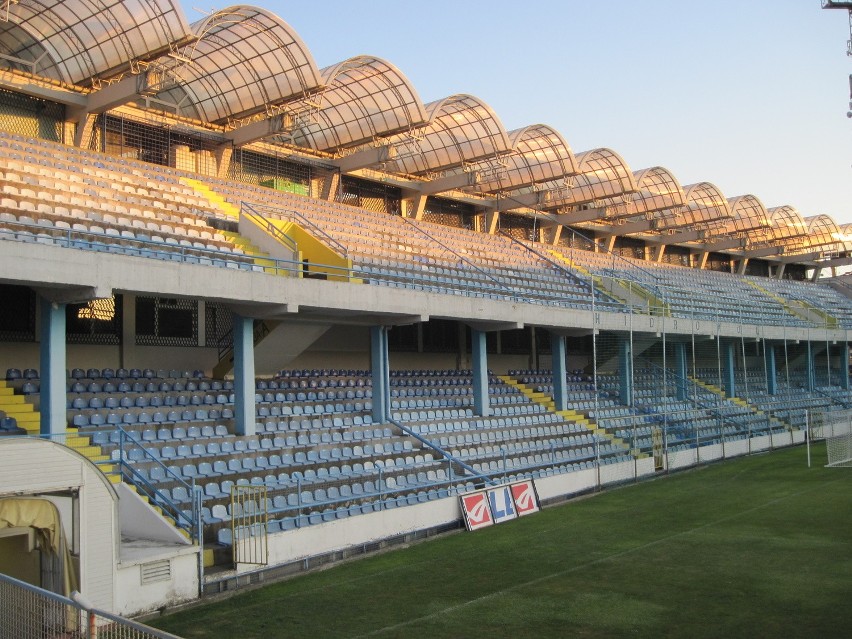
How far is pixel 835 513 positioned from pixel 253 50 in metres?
18.2

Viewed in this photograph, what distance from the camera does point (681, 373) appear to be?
A: 3152 cm

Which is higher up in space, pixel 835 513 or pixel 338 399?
pixel 338 399

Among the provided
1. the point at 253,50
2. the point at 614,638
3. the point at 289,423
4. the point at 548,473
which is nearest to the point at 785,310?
the point at 548,473

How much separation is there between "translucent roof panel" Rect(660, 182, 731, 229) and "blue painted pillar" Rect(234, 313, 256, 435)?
1261 inches

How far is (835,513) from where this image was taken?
51.5 ft

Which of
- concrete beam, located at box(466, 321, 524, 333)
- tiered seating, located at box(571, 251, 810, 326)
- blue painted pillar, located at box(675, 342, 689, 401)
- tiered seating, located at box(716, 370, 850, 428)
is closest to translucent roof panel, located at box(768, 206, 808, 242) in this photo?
tiered seating, located at box(571, 251, 810, 326)

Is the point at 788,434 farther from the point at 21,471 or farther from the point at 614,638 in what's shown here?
the point at 21,471

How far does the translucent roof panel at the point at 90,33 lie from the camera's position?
1975cm

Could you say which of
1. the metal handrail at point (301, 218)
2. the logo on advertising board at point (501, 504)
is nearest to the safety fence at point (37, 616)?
the logo on advertising board at point (501, 504)

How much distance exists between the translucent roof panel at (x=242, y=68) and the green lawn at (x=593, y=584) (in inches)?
537

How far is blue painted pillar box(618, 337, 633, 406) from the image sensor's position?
87.4ft

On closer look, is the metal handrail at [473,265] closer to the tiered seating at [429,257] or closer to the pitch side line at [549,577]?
the tiered seating at [429,257]

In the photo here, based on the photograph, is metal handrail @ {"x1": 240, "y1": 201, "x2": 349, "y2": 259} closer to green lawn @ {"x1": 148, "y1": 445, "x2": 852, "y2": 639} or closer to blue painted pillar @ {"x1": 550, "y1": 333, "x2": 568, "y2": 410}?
blue painted pillar @ {"x1": 550, "y1": 333, "x2": 568, "y2": 410}

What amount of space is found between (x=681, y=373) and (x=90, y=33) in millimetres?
22583
